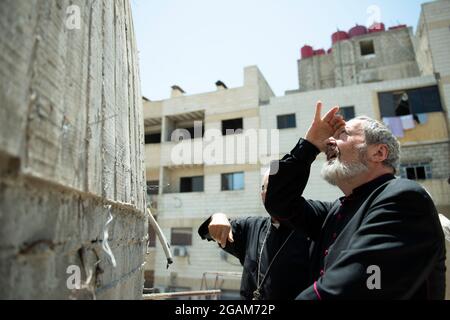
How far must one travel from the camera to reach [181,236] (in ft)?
58.6

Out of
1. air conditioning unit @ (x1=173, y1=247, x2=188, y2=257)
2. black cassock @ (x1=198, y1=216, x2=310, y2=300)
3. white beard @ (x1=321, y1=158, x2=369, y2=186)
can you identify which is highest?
white beard @ (x1=321, y1=158, x2=369, y2=186)

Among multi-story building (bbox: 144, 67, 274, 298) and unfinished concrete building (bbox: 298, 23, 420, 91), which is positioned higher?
unfinished concrete building (bbox: 298, 23, 420, 91)

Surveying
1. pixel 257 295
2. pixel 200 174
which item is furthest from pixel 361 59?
pixel 257 295

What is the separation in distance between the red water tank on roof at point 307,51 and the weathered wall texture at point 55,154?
2945cm

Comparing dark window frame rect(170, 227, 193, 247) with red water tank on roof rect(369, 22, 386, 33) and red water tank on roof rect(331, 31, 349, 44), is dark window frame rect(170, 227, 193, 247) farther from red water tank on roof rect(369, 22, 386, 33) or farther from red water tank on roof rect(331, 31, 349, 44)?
red water tank on roof rect(369, 22, 386, 33)

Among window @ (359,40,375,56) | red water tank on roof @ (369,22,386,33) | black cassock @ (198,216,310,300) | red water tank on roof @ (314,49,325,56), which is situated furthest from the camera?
red water tank on roof @ (314,49,325,56)

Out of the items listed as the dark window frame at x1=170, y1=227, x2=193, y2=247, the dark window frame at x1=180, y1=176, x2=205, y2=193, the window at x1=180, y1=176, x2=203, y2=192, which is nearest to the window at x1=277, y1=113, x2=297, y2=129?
the dark window frame at x1=180, y1=176, x2=205, y2=193

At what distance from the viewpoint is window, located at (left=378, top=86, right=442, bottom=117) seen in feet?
49.4

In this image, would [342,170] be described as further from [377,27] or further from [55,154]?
[377,27]

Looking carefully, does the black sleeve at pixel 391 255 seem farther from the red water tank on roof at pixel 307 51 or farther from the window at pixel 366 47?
the red water tank on roof at pixel 307 51

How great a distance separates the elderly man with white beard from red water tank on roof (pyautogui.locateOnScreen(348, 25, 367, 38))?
2893 cm

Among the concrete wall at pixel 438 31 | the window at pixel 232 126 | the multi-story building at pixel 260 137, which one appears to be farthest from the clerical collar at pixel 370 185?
the concrete wall at pixel 438 31

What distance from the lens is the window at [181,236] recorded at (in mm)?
17656
